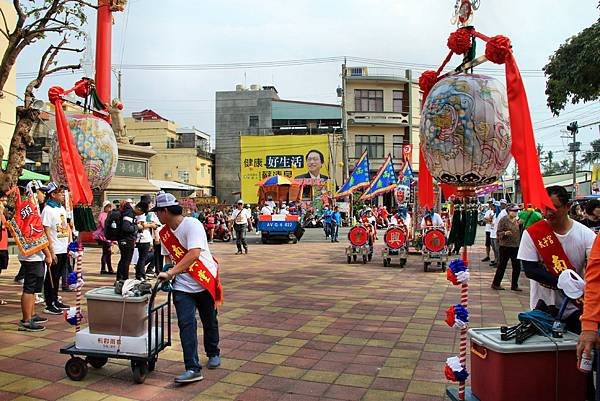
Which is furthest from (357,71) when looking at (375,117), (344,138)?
(344,138)

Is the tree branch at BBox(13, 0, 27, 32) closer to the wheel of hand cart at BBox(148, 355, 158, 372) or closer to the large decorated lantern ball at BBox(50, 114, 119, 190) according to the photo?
the large decorated lantern ball at BBox(50, 114, 119, 190)

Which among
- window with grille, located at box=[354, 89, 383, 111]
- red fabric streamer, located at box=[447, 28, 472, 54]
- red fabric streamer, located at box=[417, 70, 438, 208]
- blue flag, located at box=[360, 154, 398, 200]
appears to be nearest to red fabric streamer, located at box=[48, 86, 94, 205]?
red fabric streamer, located at box=[417, 70, 438, 208]

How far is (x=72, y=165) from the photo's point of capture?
520 cm

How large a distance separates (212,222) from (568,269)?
59.6 feet

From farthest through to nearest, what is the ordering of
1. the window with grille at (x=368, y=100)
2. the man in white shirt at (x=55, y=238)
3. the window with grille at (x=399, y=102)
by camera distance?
the window with grille at (x=399, y=102) → the window with grille at (x=368, y=100) → the man in white shirt at (x=55, y=238)

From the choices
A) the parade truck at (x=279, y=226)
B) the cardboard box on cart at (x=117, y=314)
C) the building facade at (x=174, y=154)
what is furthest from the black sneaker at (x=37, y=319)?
the building facade at (x=174, y=154)

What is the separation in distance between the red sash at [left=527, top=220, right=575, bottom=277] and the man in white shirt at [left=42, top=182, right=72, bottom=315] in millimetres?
5859

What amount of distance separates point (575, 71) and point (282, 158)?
91.6 ft

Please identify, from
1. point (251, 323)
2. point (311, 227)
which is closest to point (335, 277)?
point (251, 323)

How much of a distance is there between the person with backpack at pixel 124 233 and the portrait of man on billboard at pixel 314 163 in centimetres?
2726

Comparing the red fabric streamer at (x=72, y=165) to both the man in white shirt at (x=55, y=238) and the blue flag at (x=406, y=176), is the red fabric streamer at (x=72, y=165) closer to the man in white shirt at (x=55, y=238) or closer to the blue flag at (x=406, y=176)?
the man in white shirt at (x=55, y=238)

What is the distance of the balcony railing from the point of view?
3678cm

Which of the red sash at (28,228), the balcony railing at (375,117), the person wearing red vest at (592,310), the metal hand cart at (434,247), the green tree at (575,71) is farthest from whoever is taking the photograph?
the balcony railing at (375,117)

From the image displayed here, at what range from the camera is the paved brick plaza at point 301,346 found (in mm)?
4172
